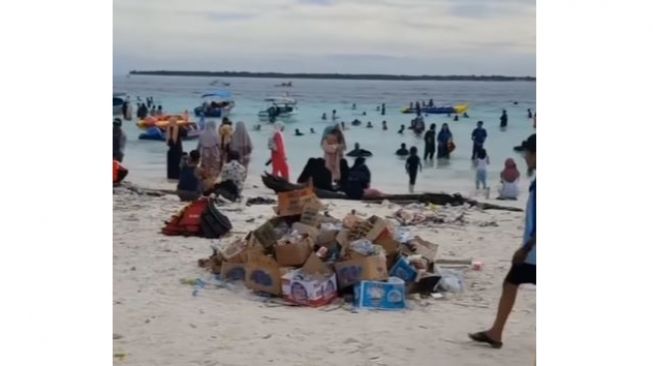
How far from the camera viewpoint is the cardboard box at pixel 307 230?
17.5 feet

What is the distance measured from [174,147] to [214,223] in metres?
0.49

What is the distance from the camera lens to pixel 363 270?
16.6ft

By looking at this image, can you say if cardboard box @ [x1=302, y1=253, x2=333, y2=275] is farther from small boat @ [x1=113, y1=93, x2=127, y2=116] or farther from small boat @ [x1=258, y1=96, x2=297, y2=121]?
small boat @ [x1=113, y1=93, x2=127, y2=116]

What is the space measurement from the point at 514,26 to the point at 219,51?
1387 mm

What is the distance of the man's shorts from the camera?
4.72 metres

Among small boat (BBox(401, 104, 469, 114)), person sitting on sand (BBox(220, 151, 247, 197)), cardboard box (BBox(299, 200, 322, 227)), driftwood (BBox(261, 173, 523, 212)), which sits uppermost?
small boat (BBox(401, 104, 469, 114))

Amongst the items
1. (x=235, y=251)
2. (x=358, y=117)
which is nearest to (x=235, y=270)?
(x=235, y=251)

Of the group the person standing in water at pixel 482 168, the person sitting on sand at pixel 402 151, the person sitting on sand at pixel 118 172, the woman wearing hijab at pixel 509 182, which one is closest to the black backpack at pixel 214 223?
the person sitting on sand at pixel 118 172

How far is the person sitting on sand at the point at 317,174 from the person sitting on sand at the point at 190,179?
52 centimetres

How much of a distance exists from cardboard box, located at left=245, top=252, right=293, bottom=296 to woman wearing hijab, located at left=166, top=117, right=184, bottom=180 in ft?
1.82

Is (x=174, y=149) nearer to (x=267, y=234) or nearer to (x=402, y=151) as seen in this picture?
(x=267, y=234)

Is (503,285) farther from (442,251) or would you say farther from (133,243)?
(133,243)

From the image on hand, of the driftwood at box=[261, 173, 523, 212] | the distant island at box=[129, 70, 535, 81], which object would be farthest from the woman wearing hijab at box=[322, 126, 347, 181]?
the distant island at box=[129, 70, 535, 81]

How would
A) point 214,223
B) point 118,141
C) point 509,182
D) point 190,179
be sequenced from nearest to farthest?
point 509,182 < point 118,141 < point 190,179 < point 214,223
